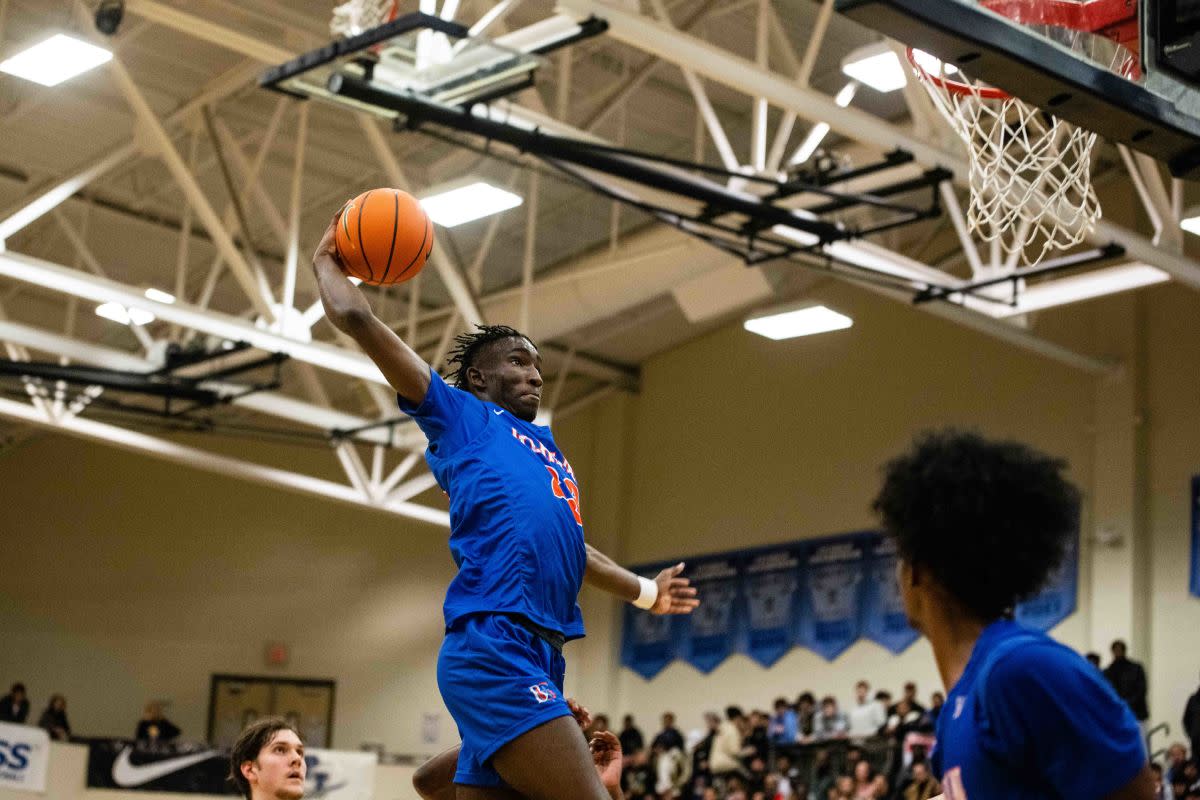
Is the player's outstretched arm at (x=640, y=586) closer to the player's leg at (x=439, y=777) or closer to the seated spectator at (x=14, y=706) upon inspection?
the player's leg at (x=439, y=777)

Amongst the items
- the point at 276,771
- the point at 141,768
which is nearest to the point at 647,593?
the point at 276,771

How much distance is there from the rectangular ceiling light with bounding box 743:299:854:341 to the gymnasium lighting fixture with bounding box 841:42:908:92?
4686 millimetres

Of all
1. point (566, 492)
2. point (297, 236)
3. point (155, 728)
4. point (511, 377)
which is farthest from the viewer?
point (155, 728)

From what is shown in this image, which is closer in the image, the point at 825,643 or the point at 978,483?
the point at 978,483

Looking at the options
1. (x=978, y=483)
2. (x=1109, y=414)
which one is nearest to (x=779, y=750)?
(x=1109, y=414)

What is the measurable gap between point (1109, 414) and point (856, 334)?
419 centimetres

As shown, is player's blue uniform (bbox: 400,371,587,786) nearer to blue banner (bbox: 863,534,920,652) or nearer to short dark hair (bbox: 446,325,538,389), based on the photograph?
short dark hair (bbox: 446,325,538,389)

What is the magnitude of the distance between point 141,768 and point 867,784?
7.61m

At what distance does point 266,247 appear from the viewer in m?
22.1

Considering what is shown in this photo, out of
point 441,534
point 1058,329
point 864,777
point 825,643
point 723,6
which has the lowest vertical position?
point 864,777

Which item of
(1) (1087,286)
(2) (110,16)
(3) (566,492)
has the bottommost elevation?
(3) (566,492)

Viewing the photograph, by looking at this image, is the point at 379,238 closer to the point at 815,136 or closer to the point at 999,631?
the point at 999,631

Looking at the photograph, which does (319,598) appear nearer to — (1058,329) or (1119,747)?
(1058,329)

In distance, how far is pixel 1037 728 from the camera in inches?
98.3
